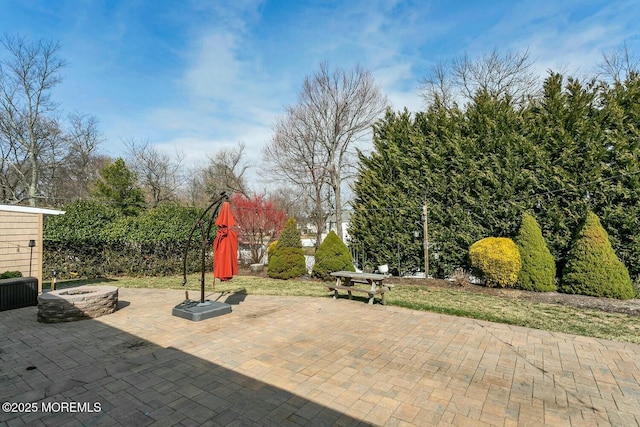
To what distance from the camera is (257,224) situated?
1441 cm

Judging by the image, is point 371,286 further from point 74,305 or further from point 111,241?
point 111,241

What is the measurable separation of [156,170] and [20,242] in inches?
828

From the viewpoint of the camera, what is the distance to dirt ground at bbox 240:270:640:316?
22.1 ft

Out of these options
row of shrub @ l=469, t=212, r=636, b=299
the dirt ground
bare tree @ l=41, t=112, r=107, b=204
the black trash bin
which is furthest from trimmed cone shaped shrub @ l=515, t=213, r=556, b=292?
bare tree @ l=41, t=112, r=107, b=204

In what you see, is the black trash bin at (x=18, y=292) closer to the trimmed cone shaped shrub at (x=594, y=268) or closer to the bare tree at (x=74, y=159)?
the trimmed cone shaped shrub at (x=594, y=268)

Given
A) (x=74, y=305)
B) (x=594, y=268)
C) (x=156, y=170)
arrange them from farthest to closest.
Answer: (x=156, y=170) < (x=594, y=268) < (x=74, y=305)

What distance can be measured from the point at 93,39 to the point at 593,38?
19.7 meters

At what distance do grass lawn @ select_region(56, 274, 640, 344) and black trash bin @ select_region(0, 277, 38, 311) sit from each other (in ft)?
8.72

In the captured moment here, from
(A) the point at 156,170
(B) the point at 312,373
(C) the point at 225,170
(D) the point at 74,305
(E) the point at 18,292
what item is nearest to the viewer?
(B) the point at 312,373

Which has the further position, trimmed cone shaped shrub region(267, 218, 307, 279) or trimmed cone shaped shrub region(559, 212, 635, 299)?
trimmed cone shaped shrub region(267, 218, 307, 279)

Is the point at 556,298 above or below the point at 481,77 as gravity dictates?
below

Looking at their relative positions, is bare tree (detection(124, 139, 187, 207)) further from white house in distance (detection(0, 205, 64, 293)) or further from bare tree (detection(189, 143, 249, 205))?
white house in distance (detection(0, 205, 64, 293))

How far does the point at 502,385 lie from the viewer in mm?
3363

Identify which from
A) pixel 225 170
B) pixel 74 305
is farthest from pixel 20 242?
pixel 225 170
